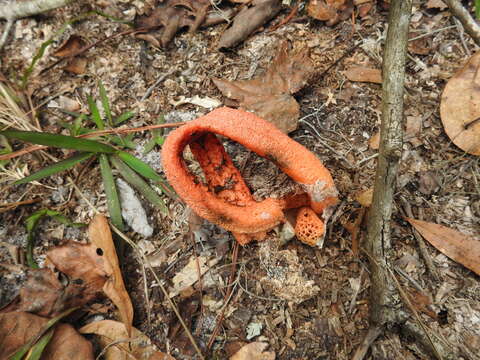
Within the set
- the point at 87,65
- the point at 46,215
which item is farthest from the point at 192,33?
the point at 46,215

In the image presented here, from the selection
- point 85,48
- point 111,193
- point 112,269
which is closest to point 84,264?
point 112,269

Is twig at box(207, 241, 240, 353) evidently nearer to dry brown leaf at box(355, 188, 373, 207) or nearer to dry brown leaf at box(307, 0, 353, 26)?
dry brown leaf at box(355, 188, 373, 207)

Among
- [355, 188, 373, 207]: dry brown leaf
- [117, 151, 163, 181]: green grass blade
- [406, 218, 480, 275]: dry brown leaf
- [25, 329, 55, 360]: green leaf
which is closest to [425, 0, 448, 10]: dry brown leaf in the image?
[355, 188, 373, 207]: dry brown leaf

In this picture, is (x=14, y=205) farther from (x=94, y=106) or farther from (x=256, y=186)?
(x=256, y=186)

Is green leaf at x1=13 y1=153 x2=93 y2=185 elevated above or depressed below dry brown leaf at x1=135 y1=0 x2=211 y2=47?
below

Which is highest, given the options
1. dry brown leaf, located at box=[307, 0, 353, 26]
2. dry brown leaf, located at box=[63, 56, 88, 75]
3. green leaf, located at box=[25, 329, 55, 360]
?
dry brown leaf, located at box=[63, 56, 88, 75]

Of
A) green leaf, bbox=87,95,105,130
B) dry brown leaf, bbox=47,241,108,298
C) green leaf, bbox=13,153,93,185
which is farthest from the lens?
green leaf, bbox=87,95,105,130
